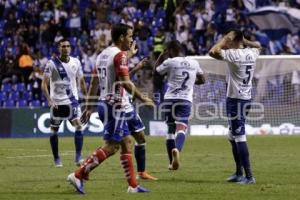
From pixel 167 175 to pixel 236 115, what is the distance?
228 cm

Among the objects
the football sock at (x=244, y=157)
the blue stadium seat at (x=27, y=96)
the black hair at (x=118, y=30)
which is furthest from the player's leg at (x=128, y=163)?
the blue stadium seat at (x=27, y=96)

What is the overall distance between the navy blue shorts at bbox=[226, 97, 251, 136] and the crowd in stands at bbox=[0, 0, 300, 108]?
1871 centimetres

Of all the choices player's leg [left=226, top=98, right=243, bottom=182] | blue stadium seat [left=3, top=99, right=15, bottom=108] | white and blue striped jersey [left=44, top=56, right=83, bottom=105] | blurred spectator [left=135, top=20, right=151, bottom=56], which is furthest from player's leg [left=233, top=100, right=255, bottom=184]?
blurred spectator [left=135, top=20, right=151, bottom=56]

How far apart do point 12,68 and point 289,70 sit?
12.2 metres

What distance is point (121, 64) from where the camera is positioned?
1261 cm

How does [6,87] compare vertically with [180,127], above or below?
below

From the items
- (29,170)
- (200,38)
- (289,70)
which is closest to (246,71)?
(29,170)

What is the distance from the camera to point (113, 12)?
38.1m

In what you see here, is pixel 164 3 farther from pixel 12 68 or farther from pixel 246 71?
pixel 246 71

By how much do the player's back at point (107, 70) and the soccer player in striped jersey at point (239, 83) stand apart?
225 cm

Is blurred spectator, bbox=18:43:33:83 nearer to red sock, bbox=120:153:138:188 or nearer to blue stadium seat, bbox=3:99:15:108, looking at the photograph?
blue stadium seat, bbox=3:99:15:108

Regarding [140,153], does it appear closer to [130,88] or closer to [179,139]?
[179,139]

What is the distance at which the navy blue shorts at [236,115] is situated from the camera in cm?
1460

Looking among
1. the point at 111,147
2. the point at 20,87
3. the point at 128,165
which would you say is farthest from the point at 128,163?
the point at 20,87
